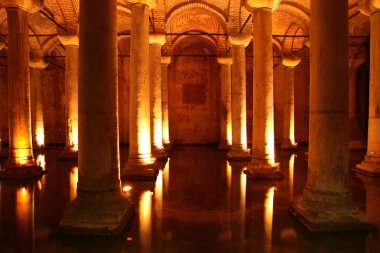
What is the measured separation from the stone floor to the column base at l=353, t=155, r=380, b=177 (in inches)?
25.4

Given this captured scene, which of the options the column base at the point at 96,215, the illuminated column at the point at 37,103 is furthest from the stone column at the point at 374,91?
the illuminated column at the point at 37,103

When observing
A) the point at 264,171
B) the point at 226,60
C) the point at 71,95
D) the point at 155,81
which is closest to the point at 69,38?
the point at 71,95

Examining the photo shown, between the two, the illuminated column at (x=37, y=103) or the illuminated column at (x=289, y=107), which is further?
the illuminated column at (x=289, y=107)

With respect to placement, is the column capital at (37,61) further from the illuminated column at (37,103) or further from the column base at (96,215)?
the column base at (96,215)

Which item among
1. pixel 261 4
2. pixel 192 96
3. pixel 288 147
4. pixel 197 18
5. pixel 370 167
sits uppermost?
pixel 197 18

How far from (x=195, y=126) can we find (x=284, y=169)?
12559 millimetres

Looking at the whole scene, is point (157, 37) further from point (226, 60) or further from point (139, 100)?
point (226, 60)

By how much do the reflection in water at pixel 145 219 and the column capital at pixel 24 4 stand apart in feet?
23.2

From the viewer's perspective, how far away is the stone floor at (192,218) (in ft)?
14.4

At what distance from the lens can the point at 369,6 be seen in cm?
965

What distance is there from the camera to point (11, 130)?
985 centimetres

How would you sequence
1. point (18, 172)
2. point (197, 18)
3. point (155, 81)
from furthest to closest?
point (197, 18) < point (155, 81) < point (18, 172)

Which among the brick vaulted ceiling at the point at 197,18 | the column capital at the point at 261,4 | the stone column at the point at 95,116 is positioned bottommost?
the stone column at the point at 95,116

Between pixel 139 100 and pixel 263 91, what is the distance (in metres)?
3.53
